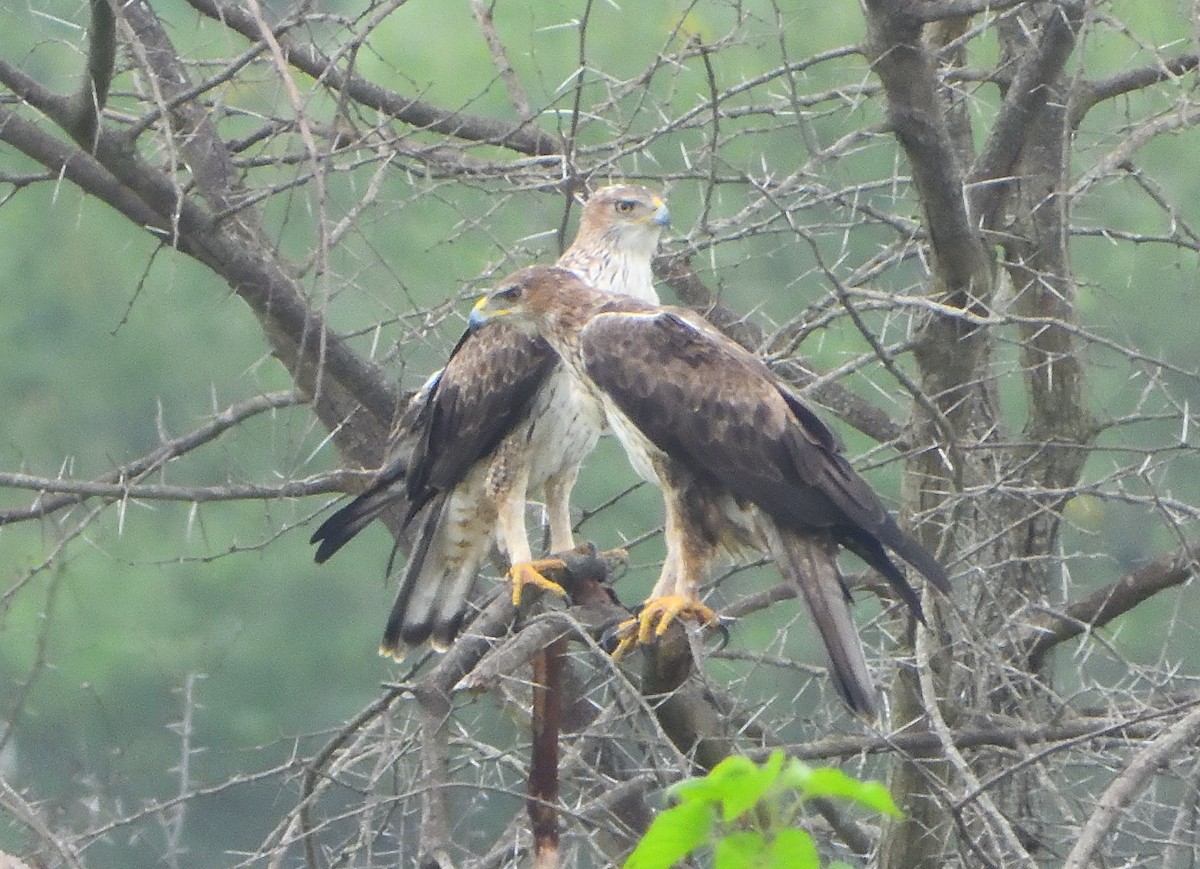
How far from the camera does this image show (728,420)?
13.1ft

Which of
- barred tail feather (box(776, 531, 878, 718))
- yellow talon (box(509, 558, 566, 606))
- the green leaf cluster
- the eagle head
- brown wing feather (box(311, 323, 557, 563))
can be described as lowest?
the green leaf cluster

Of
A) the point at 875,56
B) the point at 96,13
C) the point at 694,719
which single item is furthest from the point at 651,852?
the point at 96,13

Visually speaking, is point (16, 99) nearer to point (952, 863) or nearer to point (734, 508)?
point (734, 508)

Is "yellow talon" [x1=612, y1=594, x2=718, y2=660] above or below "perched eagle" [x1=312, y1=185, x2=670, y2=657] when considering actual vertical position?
below

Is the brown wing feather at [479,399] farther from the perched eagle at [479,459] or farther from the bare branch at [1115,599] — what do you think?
the bare branch at [1115,599]

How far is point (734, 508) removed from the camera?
4.14m

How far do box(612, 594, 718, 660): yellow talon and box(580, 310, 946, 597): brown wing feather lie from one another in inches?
10.4

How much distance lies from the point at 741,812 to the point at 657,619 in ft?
7.25

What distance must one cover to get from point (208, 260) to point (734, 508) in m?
1.55

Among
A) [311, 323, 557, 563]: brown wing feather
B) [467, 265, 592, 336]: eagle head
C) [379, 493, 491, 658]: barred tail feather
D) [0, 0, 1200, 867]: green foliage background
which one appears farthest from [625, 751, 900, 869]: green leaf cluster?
[0, 0, 1200, 867]: green foliage background

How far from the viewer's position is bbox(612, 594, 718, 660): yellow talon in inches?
144

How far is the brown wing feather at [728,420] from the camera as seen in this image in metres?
3.87

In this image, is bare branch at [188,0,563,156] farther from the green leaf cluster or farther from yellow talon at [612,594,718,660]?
the green leaf cluster

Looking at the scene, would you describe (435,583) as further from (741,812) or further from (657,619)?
(741,812)
